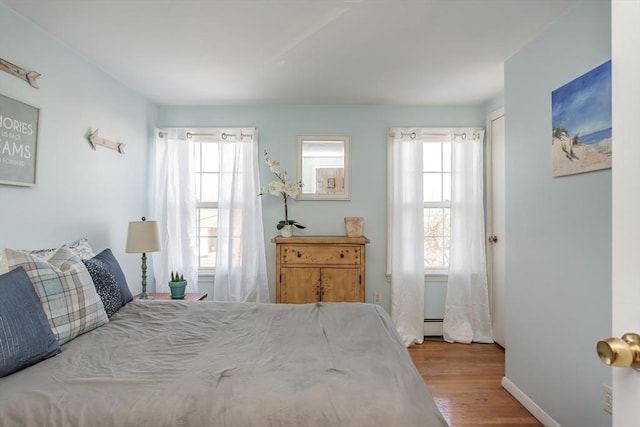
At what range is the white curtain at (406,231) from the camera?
139 inches

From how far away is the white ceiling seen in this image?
192 cm

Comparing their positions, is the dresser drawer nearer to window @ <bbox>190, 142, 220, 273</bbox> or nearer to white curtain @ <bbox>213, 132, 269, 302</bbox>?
white curtain @ <bbox>213, 132, 269, 302</bbox>

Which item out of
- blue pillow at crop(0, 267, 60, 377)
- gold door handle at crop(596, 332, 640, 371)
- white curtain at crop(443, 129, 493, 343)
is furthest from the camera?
white curtain at crop(443, 129, 493, 343)

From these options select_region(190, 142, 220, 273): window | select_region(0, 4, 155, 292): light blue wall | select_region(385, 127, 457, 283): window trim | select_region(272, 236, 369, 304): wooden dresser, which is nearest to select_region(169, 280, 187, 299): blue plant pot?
select_region(0, 4, 155, 292): light blue wall

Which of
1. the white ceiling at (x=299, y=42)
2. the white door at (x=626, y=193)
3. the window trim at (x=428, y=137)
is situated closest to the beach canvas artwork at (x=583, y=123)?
the white ceiling at (x=299, y=42)

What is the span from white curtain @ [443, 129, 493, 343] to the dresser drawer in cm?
117

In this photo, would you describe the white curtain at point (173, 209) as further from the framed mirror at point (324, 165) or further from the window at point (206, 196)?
the framed mirror at point (324, 165)

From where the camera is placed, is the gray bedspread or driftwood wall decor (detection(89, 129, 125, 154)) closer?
the gray bedspread

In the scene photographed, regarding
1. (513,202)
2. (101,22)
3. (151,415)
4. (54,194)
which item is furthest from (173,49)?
(513,202)

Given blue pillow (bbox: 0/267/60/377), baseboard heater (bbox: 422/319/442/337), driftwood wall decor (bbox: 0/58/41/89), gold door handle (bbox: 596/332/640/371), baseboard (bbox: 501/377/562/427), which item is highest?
driftwood wall decor (bbox: 0/58/41/89)

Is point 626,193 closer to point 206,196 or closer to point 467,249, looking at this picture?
point 467,249

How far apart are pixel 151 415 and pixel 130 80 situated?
9.59 ft

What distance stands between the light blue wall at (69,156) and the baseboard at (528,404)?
3.40m

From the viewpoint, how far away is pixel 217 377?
1.23 meters
